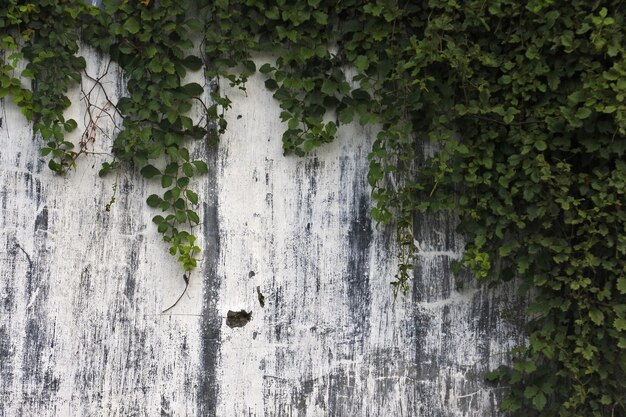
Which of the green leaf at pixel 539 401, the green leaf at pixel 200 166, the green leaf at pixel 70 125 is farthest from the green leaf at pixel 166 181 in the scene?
the green leaf at pixel 539 401

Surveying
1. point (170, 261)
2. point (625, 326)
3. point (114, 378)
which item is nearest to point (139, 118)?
point (170, 261)

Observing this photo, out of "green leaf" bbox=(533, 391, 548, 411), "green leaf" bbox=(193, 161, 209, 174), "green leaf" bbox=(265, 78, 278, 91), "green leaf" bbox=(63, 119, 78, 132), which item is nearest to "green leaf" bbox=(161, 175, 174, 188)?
"green leaf" bbox=(193, 161, 209, 174)

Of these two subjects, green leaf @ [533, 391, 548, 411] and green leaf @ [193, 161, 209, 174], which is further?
green leaf @ [193, 161, 209, 174]

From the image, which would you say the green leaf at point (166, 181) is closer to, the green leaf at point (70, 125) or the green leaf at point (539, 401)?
the green leaf at point (70, 125)

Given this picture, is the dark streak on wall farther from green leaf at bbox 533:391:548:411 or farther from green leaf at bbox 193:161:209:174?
green leaf at bbox 533:391:548:411

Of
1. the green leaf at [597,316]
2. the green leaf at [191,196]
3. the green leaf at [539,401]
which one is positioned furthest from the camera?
the green leaf at [191,196]
